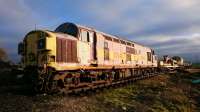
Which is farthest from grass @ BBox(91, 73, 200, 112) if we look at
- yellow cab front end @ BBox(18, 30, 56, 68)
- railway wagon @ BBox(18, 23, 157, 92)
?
yellow cab front end @ BBox(18, 30, 56, 68)

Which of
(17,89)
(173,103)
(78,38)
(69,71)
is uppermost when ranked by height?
(78,38)

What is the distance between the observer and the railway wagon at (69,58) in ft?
49.9

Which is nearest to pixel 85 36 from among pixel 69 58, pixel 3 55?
pixel 69 58

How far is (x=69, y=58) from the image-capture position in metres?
16.8

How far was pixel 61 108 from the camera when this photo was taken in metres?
12.5

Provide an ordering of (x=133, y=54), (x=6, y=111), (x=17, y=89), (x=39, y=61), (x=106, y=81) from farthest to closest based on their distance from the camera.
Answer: (x=133, y=54), (x=106, y=81), (x=17, y=89), (x=39, y=61), (x=6, y=111)

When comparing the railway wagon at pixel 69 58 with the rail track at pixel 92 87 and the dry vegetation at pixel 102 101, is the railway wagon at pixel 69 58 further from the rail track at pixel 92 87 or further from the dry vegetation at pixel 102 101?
the dry vegetation at pixel 102 101

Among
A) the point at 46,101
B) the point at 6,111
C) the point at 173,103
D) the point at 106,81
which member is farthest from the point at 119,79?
the point at 6,111

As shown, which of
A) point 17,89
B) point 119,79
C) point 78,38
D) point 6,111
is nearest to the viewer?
point 6,111

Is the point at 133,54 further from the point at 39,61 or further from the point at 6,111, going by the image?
the point at 6,111

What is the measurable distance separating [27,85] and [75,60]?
3.30m

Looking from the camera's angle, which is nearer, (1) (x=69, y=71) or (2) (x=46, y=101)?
(2) (x=46, y=101)

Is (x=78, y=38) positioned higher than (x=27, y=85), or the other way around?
(x=78, y=38)

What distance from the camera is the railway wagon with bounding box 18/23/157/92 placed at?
15.2m
